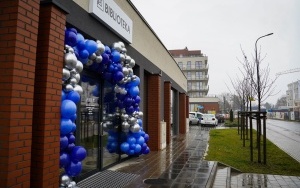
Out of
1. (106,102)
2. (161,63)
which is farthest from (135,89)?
(161,63)

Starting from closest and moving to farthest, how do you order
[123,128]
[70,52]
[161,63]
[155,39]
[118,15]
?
1. [70,52]
2. [118,15]
3. [123,128]
4. [155,39]
5. [161,63]

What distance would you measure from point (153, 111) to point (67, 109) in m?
7.24

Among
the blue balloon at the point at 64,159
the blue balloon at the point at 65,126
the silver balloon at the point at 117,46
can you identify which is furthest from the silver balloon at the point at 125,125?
the blue balloon at the point at 65,126

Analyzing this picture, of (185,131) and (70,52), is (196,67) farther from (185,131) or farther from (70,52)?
(70,52)

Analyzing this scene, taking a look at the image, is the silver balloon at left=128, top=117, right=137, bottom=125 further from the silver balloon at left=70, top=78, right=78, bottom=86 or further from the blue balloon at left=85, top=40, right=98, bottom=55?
the silver balloon at left=70, top=78, right=78, bottom=86

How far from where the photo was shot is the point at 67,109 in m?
4.02

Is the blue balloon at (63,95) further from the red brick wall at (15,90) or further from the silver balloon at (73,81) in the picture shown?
the red brick wall at (15,90)

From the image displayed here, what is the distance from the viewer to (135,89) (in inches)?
303

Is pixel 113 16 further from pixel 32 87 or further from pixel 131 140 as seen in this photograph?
pixel 32 87

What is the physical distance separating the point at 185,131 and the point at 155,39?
1028cm

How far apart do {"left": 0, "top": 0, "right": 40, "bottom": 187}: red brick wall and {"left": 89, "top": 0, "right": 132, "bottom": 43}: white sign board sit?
2769 mm

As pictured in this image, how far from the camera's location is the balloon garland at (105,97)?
167 inches

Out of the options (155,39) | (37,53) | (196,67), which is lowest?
(37,53)

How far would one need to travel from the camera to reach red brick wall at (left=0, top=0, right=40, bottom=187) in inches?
119
